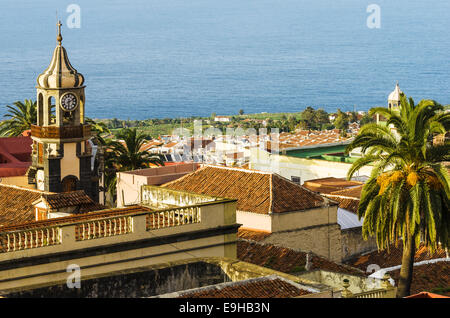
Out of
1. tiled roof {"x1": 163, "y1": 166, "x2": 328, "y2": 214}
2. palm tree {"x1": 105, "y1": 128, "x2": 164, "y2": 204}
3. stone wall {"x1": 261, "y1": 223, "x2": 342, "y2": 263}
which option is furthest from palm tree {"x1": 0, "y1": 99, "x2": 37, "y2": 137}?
stone wall {"x1": 261, "y1": 223, "x2": 342, "y2": 263}

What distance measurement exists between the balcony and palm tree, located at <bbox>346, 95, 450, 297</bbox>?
1769cm

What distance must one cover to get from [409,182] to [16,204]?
16.2m

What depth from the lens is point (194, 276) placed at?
27156 millimetres

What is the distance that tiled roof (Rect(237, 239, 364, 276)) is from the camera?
36.2 m

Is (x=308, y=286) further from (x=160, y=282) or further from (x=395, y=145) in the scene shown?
(x=395, y=145)

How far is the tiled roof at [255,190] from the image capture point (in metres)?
41.5

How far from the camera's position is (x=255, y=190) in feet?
139

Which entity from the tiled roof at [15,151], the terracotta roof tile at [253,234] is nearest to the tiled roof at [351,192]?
the terracotta roof tile at [253,234]

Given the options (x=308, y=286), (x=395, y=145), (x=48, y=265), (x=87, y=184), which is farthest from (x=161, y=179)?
(x=308, y=286)

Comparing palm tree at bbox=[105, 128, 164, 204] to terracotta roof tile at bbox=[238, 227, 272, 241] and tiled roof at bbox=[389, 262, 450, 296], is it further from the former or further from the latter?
tiled roof at bbox=[389, 262, 450, 296]

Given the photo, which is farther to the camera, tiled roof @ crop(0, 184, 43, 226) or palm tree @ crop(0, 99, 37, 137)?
palm tree @ crop(0, 99, 37, 137)

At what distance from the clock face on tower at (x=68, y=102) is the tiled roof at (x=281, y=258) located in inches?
512

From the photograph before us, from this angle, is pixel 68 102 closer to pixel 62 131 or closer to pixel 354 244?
pixel 62 131

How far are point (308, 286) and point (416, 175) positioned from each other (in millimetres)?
9301
